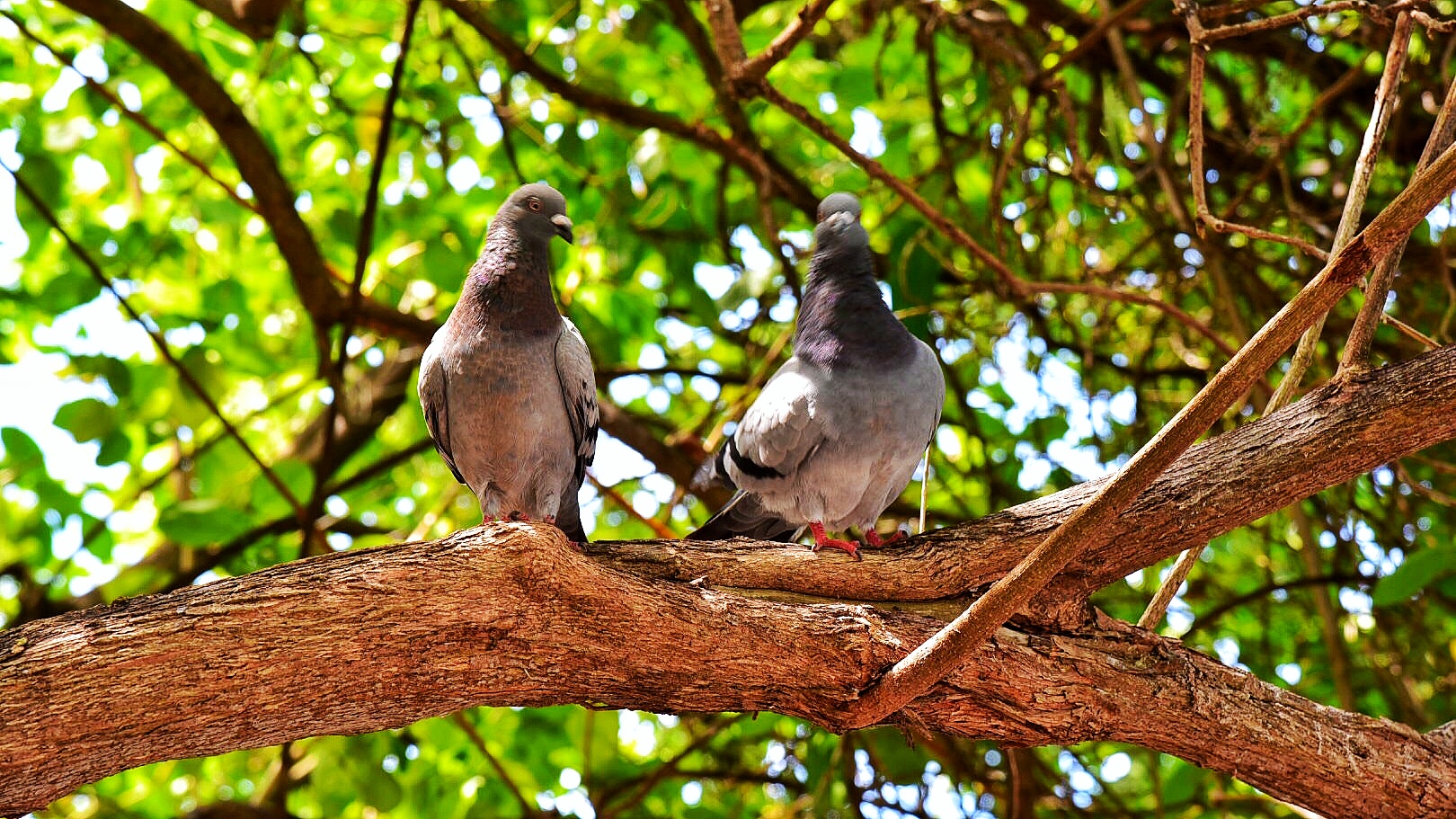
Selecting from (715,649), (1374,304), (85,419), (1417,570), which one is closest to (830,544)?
(715,649)

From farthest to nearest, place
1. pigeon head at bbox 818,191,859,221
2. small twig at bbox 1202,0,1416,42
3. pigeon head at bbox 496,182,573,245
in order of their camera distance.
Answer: pigeon head at bbox 818,191,859,221 → pigeon head at bbox 496,182,573,245 → small twig at bbox 1202,0,1416,42

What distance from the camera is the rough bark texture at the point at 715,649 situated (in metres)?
2.67

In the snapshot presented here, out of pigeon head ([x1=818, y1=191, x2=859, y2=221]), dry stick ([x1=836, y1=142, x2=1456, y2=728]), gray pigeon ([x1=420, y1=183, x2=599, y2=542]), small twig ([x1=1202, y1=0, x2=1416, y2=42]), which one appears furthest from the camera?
pigeon head ([x1=818, y1=191, x2=859, y2=221])

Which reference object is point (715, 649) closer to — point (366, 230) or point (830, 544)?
point (830, 544)

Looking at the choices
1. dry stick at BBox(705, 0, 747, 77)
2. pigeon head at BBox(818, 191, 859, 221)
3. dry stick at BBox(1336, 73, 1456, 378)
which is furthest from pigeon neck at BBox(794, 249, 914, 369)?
dry stick at BBox(1336, 73, 1456, 378)

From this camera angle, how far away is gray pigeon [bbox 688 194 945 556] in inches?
162

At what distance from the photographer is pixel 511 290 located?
4.09 meters

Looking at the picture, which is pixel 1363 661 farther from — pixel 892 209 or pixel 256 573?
pixel 256 573

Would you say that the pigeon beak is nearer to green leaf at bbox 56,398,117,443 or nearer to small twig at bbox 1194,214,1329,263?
small twig at bbox 1194,214,1329,263

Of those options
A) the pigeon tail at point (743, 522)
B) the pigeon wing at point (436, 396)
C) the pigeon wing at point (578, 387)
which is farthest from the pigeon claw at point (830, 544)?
the pigeon wing at point (436, 396)

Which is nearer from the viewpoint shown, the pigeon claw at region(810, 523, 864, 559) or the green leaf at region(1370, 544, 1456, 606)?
the pigeon claw at region(810, 523, 864, 559)

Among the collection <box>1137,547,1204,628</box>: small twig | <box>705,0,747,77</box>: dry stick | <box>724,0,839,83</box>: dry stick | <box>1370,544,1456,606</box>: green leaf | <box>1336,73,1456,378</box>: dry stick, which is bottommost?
<box>1137,547,1204,628</box>: small twig

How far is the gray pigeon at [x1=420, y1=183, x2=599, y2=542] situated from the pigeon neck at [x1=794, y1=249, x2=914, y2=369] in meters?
0.82

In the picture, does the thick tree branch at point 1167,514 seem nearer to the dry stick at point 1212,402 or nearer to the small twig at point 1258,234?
the small twig at point 1258,234
